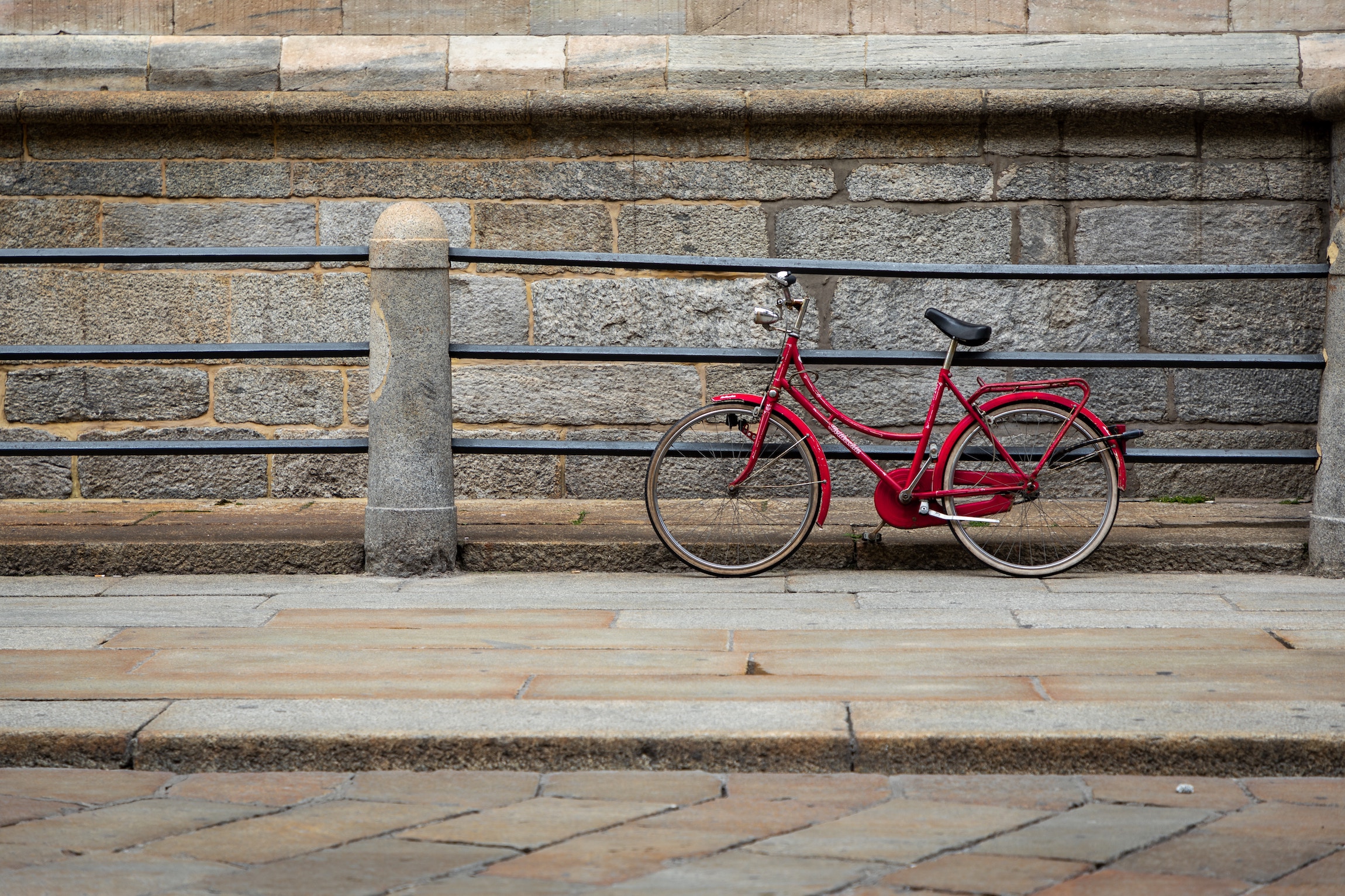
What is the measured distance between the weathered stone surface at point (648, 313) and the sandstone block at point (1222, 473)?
1.77 metres

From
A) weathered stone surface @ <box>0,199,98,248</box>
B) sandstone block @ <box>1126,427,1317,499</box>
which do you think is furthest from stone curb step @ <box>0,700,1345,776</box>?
weathered stone surface @ <box>0,199,98,248</box>

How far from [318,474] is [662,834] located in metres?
4.56

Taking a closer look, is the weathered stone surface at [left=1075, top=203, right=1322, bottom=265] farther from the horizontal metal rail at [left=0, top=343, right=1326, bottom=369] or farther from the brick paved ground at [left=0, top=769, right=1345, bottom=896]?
the brick paved ground at [left=0, top=769, right=1345, bottom=896]

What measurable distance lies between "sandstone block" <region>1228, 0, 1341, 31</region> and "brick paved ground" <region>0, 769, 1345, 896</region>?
4.80m

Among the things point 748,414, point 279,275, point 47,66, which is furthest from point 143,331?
point 748,414

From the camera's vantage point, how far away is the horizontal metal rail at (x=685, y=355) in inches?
216

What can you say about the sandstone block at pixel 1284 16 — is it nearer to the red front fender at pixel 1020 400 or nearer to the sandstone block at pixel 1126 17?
the sandstone block at pixel 1126 17

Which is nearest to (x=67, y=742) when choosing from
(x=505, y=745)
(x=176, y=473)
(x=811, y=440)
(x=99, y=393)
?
(x=505, y=745)

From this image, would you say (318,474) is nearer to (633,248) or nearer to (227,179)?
(227,179)

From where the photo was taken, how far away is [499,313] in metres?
7.09

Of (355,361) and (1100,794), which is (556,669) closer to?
(1100,794)

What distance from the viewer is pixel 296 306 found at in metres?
7.12

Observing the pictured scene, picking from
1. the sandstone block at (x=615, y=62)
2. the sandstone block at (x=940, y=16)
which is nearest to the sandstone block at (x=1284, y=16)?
the sandstone block at (x=940, y=16)

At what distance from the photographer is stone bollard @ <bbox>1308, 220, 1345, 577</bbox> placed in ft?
17.7
